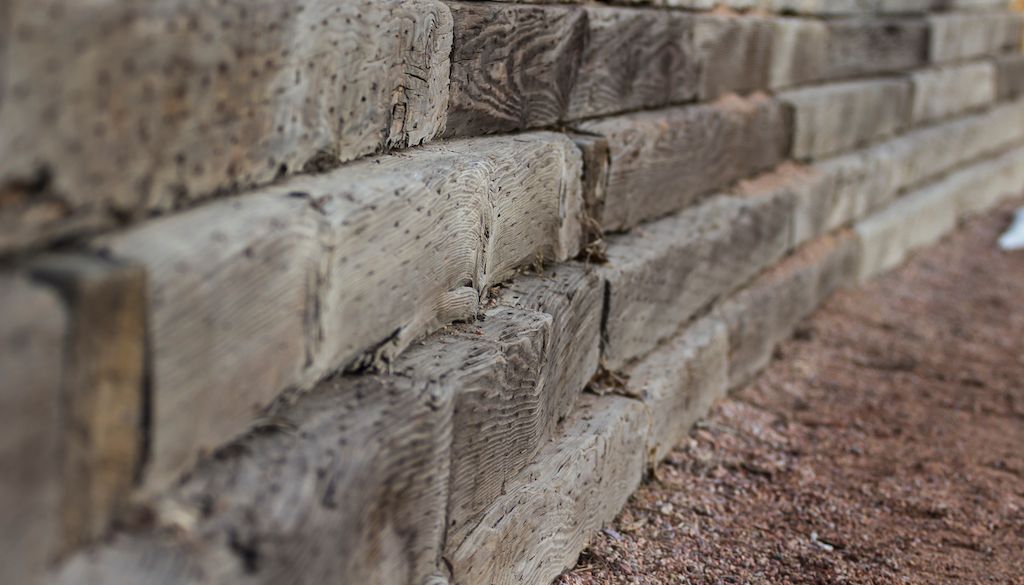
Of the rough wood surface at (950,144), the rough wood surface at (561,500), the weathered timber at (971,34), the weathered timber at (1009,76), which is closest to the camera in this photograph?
the rough wood surface at (561,500)

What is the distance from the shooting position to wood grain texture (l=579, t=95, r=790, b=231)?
3.23 metres

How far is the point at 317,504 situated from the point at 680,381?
2.04 m

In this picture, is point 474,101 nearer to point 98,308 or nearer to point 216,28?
point 216,28

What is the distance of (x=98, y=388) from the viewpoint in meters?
1.23

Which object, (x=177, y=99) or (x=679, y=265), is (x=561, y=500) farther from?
(x=177, y=99)

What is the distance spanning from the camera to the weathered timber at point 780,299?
4.07 meters

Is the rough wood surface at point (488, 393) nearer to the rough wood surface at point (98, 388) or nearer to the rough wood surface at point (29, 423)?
the rough wood surface at point (98, 388)

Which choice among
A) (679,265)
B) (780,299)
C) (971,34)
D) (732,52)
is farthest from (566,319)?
(971,34)

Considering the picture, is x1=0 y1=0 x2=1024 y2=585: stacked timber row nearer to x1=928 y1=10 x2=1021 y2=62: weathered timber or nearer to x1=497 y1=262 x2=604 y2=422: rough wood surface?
x1=497 y1=262 x2=604 y2=422: rough wood surface

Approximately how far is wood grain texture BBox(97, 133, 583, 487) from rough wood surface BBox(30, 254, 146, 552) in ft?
0.12

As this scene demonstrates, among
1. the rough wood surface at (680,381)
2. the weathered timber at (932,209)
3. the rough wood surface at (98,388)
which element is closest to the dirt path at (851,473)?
the rough wood surface at (680,381)

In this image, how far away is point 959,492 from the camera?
338 cm

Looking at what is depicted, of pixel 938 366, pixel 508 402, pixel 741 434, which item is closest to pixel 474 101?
pixel 508 402

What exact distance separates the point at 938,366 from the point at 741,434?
157 centimetres
